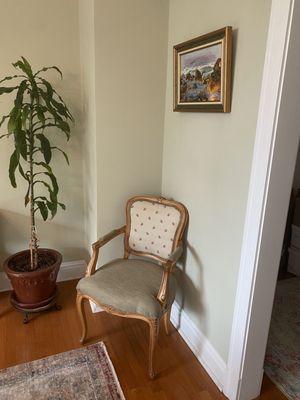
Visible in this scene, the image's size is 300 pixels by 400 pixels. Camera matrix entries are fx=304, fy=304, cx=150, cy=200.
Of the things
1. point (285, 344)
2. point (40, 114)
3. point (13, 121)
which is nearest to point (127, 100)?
point (40, 114)

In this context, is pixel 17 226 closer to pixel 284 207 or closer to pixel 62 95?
pixel 62 95

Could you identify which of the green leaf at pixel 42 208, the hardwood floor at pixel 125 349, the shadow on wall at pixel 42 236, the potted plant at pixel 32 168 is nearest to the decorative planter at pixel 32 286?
the potted plant at pixel 32 168

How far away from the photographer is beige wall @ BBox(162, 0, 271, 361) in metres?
1.35

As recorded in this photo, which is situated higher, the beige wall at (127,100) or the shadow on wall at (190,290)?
the beige wall at (127,100)

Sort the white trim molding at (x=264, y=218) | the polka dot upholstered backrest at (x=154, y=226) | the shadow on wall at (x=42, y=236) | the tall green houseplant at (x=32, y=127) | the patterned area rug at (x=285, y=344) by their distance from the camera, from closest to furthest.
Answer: the white trim molding at (x=264, y=218) → the patterned area rug at (x=285, y=344) → the tall green houseplant at (x=32, y=127) → the polka dot upholstered backrest at (x=154, y=226) → the shadow on wall at (x=42, y=236)

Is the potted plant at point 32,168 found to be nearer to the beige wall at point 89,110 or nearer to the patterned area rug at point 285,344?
the beige wall at point 89,110

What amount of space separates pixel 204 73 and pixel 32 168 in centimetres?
132

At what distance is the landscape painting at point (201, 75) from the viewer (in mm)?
1492

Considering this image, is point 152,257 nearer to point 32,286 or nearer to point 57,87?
point 32,286

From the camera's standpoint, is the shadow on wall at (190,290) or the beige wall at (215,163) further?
the shadow on wall at (190,290)

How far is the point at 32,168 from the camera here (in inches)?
84.6

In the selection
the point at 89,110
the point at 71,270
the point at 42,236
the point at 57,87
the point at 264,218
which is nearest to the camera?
the point at 264,218

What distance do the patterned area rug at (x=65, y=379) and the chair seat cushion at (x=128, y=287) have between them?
38cm

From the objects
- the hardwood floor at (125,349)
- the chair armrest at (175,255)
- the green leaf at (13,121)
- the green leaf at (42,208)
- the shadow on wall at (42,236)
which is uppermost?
the green leaf at (13,121)
